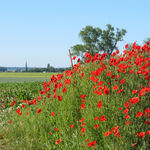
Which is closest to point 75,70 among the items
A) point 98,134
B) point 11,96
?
point 98,134

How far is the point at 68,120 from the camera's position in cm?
508

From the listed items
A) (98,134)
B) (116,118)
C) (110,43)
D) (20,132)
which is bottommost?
(20,132)

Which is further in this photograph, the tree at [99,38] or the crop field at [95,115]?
the tree at [99,38]

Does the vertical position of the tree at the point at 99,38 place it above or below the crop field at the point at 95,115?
above

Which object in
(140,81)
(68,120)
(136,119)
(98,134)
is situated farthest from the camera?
(68,120)

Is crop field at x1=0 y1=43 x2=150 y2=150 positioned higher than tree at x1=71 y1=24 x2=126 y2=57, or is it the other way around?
tree at x1=71 y1=24 x2=126 y2=57

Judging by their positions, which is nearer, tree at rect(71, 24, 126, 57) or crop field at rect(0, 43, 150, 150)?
crop field at rect(0, 43, 150, 150)

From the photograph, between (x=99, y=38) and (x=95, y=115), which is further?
(x=99, y=38)

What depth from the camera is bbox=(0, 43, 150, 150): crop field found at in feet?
12.1

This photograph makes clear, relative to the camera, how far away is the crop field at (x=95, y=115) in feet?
12.1

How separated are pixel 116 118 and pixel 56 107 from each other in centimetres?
201

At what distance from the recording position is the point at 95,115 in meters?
4.15

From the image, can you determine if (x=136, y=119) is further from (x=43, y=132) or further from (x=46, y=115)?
(x=46, y=115)

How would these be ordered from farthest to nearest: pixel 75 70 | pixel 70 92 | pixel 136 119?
pixel 75 70
pixel 70 92
pixel 136 119
